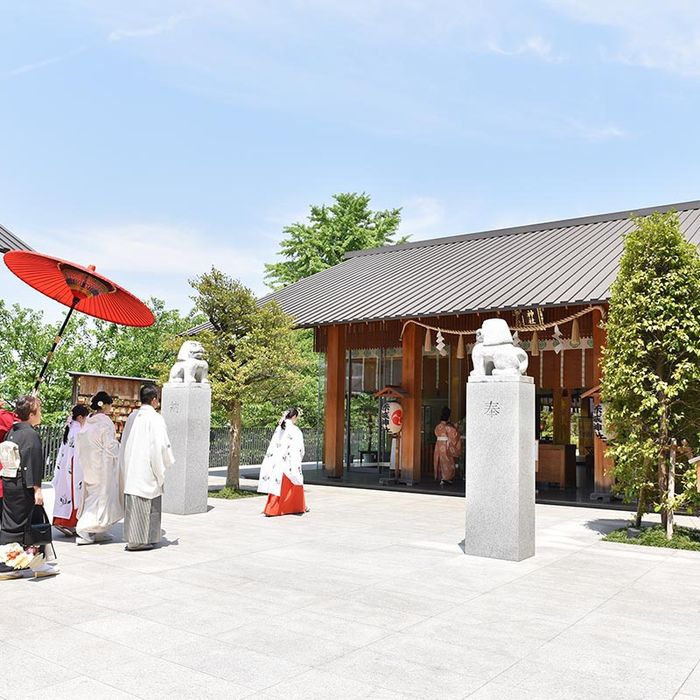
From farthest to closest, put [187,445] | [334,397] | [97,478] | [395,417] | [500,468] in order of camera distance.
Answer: [334,397] → [395,417] → [187,445] → [97,478] → [500,468]

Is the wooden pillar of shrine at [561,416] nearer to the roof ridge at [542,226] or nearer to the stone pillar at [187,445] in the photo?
the roof ridge at [542,226]

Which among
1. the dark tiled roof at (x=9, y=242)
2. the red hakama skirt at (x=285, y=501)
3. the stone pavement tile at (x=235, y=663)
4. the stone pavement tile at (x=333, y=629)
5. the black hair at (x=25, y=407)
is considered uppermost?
the dark tiled roof at (x=9, y=242)

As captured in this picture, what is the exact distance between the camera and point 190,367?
10742 mm

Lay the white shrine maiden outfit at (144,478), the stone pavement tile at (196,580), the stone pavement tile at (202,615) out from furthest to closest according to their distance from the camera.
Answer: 1. the white shrine maiden outfit at (144,478)
2. the stone pavement tile at (196,580)
3. the stone pavement tile at (202,615)

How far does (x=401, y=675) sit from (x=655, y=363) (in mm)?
6297

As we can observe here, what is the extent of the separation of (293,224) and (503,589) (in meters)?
29.0

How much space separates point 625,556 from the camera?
7.77 metres

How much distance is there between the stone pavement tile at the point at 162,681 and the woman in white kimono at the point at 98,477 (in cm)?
416

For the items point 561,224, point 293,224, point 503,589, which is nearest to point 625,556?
point 503,589

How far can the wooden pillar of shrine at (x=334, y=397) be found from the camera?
1653cm

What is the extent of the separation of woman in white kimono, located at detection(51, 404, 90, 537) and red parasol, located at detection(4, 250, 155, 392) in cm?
118

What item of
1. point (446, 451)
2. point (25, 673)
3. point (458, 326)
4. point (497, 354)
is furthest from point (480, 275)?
point (25, 673)

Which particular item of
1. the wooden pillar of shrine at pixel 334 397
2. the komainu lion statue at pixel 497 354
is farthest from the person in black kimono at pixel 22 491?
the wooden pillar of shrine at pixel 334 397

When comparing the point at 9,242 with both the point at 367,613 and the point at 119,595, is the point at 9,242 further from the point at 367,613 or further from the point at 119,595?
the point at 367,613
